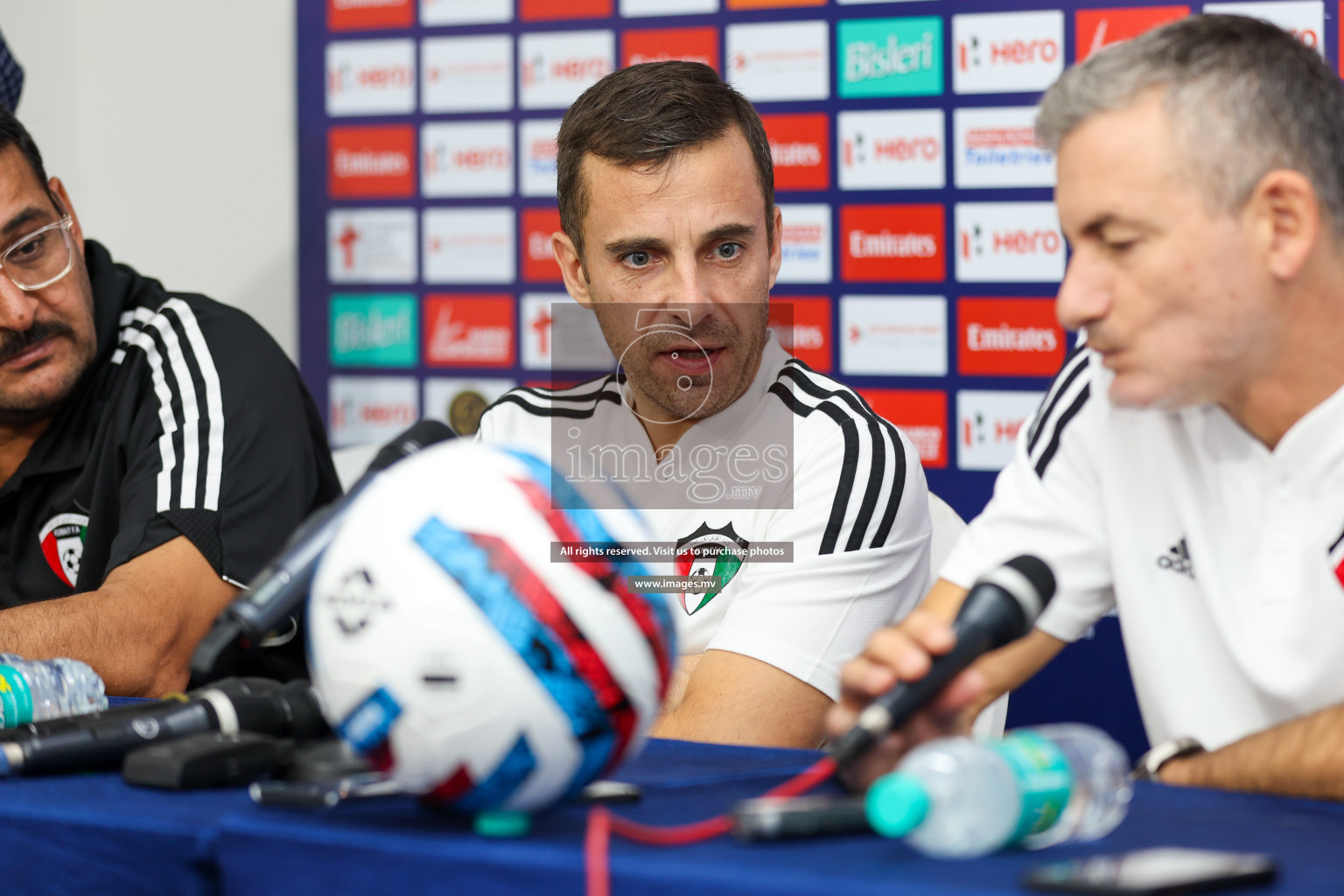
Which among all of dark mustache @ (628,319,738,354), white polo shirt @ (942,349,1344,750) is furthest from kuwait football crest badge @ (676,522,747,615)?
white polo shirt @ (942,349,1344,750)

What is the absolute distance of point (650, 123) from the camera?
1.62m

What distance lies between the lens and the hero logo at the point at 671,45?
2791 millimetres

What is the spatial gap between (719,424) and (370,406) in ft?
5.45

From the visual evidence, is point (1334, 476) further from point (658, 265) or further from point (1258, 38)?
point (658, 265)

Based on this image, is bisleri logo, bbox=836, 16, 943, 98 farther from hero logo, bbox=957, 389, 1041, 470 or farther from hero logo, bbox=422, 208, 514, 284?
hero logo, bbox=422, 208, 514, 284

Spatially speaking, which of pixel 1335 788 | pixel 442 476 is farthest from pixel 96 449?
pixel 1335 788

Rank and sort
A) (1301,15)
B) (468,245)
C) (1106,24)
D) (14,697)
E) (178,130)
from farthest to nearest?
(178,130), (468,245), (1106,24), (1301,15), (14,697)

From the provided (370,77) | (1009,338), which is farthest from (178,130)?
(1009,338)

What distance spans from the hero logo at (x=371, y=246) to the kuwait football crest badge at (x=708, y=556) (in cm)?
172

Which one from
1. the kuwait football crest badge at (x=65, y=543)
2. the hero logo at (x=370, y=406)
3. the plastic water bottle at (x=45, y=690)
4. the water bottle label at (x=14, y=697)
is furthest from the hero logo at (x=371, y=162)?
the water bottle label at (x=14, y=697)

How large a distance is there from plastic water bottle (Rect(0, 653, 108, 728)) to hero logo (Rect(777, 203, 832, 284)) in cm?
179

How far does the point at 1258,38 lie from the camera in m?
1.07

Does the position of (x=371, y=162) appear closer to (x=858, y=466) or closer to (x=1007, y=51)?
(x=1007, y=51)

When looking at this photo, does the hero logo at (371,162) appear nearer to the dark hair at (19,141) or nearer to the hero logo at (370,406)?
the hero logo at (370,406)
